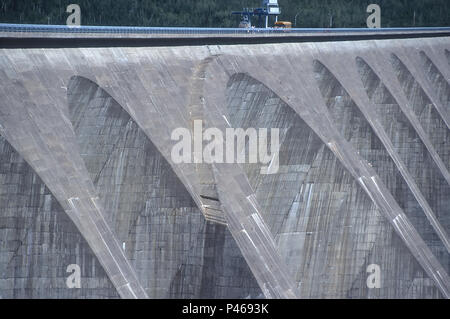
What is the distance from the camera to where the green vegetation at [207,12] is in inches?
2815

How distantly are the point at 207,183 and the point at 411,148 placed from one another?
17.8 m

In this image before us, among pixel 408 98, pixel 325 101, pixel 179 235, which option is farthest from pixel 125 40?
pixel 408 98

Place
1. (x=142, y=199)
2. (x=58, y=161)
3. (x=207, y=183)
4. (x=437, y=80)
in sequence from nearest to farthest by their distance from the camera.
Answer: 1. (x=58, y=161)
2. (x=207, y=183)
3. (x=142, y=199)
4. (x=437, y=80)

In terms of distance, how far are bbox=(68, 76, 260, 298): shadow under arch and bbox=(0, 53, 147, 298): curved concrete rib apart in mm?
2732

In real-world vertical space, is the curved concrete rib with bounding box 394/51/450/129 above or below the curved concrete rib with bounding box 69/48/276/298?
above

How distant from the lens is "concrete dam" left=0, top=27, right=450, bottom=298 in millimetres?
24453

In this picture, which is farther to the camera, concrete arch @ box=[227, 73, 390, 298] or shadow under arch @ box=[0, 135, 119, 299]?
concrete arch @ box=[227, 73, 390, 298]

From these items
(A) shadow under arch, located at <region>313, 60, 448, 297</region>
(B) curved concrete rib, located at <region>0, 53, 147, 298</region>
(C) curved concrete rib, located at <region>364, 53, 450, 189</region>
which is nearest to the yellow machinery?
(C) curved concrete rib, located at <region>364, 53, 450, 189</region>

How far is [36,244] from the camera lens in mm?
24219

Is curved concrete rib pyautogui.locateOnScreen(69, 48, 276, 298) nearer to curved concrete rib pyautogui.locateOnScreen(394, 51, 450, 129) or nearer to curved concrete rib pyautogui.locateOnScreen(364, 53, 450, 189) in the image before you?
curved concrete rib pyautogui.locateOnScreen(364, 53, 450, 189)

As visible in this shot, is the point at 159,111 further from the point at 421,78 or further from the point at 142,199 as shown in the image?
the point at 421,78

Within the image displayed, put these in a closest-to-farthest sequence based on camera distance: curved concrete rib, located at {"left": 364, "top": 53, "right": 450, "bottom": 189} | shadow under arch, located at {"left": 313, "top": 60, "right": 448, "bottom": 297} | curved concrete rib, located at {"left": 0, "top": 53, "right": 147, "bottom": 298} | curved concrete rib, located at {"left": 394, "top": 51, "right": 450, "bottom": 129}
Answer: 1. curved concrete rib, located at {"left": 0, "top": 53, "right": 147, "bottom": 298}
2. shadow under arch, located at {"left": 313, "top": 60, "right": 448, "bottom": 297}
3. curved concrete rib, located at {"left": 364, "top": 53, "right": 450, "bottom": 189}
4. curved concrete rib, located at {"left": 394, "top": 51, "right": 450, "bottom": 129}

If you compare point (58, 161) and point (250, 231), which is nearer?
point (58, 161)

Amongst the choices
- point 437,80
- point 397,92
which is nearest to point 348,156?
point 397,92
